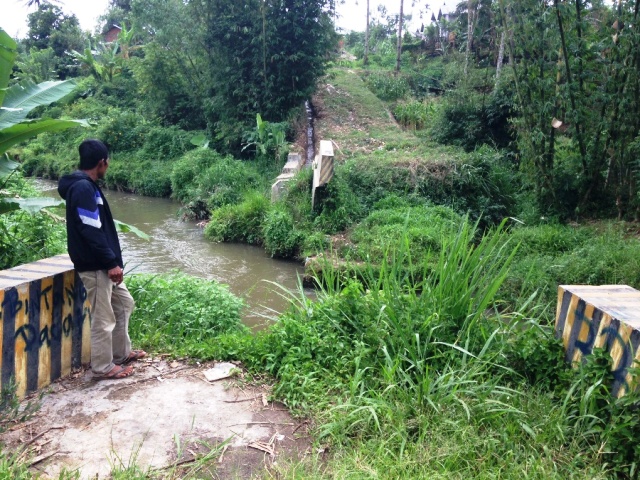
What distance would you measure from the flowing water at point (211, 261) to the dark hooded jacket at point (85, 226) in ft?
9.66

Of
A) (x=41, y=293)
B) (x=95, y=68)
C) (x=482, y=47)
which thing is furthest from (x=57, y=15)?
(x=41, y=293)

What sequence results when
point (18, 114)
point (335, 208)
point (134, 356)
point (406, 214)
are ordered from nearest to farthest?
point (134, 356) → point (18, 114) → point (406, 214) → point (335, 208)

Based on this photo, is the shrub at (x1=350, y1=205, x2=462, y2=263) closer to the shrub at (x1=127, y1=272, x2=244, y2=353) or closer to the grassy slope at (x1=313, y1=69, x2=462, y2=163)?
the grassy slope at (x1=313, y1=69, x2=462, y2=163)

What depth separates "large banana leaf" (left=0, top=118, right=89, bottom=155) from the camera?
168 inches

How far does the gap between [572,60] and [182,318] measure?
24.4 feet

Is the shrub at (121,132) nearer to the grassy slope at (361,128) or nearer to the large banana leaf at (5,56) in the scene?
the grassy slope at (361,128)

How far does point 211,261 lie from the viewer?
9.70 metres

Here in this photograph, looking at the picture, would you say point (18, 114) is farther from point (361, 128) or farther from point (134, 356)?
point (361, 128)

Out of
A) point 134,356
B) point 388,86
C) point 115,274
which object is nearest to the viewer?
point 115,274

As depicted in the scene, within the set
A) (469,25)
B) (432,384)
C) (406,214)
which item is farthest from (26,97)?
(469,25)

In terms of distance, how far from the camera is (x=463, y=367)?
3.35 meters

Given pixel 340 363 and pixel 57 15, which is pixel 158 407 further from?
pixel 57 15

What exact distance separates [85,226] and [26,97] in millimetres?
1879

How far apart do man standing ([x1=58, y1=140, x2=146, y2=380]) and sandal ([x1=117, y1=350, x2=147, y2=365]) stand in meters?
0.14
